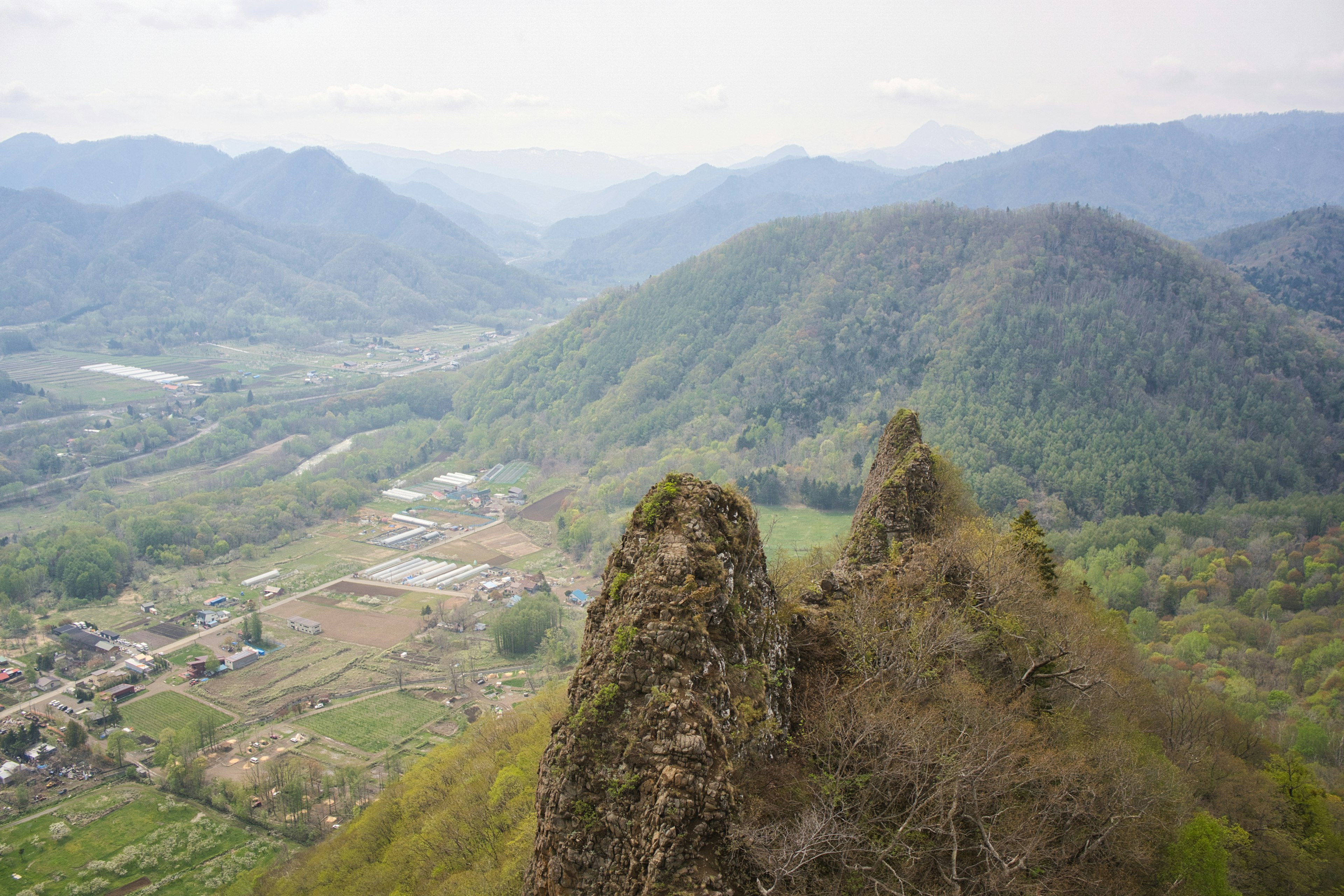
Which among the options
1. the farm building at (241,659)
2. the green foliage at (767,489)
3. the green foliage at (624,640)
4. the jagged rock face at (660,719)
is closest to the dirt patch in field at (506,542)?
the farm building at (241,659)

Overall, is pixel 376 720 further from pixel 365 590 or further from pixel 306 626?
pixel 365 590

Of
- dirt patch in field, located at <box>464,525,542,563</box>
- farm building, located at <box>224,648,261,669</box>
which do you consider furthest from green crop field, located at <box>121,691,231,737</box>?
dirt patch in field, located at <box>464,525,542,563</box>

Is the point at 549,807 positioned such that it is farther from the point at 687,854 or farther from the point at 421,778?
the point at 421,778

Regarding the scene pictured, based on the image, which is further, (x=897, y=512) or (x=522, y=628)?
(x=522, y=628)

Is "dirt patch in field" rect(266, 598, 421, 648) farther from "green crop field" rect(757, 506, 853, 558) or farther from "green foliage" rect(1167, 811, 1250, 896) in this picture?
"green foliage" rect(1167, 811, 1250, 896)

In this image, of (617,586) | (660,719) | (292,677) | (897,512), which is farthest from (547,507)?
(660,719)

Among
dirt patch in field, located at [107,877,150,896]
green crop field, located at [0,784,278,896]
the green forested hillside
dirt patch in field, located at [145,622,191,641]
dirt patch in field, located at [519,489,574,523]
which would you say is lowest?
dirt patch in field, located at [107,877,150,896]
